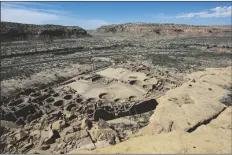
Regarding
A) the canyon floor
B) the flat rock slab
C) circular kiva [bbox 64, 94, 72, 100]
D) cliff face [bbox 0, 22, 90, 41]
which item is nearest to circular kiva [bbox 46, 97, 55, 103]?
the canyon floor

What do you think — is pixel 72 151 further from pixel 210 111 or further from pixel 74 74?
pixel 74 74

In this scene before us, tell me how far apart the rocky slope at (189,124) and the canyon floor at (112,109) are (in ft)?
0.13

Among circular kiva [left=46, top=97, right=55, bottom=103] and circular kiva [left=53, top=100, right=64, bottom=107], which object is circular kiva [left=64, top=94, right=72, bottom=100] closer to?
→ circular kiva [left=53, top=100, right=64, bottom=107]

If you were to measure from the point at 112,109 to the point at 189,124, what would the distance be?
473cm

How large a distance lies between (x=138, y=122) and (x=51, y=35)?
151 feet

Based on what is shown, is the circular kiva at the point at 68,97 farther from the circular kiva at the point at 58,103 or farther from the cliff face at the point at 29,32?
the cliff face at the point at 29,32

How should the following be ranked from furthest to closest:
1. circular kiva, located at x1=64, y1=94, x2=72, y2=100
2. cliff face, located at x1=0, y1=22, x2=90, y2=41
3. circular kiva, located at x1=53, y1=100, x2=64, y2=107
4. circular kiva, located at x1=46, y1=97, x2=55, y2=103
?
cliff face, located at x1=0, y1=22, x2=90, y2=41 < circular kiva, located at x1=64, y1=94, x2=72, y2=100 < circular kiva, located at x1=46, y1=97, x2=55, y2=103 < circular kiva, located at x1=53, y1=100, x2=64, y2=107

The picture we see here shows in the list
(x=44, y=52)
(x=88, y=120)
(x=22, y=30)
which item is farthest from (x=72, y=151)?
(x=22, y=30)

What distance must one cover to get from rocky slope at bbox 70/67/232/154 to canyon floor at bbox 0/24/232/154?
0.13 feet

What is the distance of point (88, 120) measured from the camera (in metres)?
15.0

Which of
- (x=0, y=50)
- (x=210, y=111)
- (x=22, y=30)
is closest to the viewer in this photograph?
(x=210, y=111)

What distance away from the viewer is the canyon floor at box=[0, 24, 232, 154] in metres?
12.3

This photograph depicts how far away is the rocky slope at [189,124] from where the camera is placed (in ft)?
36.3

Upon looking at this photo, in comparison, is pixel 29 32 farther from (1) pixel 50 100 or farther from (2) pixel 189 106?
(2) pixel 189 106
